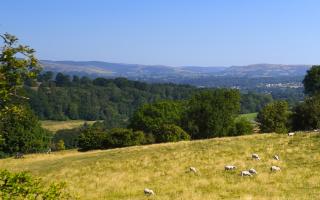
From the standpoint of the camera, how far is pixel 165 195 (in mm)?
25906

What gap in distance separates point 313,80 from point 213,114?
28.4 meters

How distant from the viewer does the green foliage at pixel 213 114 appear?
96.2 meters

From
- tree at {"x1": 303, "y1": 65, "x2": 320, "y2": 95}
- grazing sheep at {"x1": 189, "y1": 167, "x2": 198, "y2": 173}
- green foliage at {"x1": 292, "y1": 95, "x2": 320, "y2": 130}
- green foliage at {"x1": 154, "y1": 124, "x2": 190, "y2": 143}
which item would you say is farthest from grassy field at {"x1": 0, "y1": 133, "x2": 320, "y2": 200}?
tree at {"x1": 303, "y1": 65, "x2": 320, "y2": 95}

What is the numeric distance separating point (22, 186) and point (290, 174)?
22521mm

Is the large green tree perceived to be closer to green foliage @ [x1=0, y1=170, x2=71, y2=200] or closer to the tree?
green foliage @ [x1=0, y1=170, x2=71, y2=200]

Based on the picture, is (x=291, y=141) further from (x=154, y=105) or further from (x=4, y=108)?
(x=154, y=105)

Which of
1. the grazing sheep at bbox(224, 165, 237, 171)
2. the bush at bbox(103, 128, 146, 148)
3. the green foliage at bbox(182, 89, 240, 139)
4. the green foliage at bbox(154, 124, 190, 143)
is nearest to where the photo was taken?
the grazing sheep at bbox(224, 165, 237, 171)

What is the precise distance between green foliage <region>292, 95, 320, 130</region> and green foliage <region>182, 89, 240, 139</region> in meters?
15.4

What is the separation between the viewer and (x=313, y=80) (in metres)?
107

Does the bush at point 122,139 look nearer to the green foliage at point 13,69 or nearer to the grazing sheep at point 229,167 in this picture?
the grazing sheep at point 229,167

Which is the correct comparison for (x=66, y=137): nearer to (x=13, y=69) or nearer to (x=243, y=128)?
(x=243, y=128)

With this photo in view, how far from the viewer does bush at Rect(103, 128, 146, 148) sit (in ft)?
259

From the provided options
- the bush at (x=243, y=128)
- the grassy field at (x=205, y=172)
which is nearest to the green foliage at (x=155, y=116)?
the bush at (x=243, y=128)

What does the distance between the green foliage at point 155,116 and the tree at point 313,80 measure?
31457 millimetres
